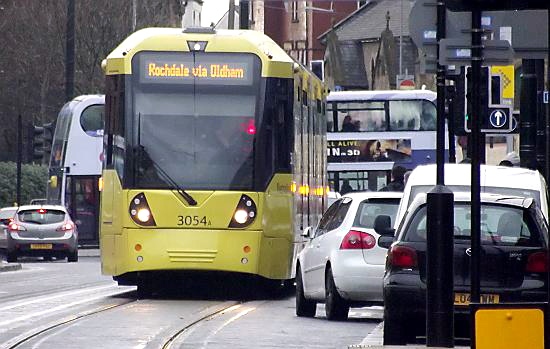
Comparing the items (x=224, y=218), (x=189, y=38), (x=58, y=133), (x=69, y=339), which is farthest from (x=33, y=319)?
(x=58, y=133)

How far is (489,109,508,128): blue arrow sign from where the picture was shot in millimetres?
21828

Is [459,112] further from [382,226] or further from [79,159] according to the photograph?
[79,159]

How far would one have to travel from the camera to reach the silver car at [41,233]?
44156 millimetres

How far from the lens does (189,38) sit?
75.7 feet

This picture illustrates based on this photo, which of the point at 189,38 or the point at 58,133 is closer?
the point at 189,38

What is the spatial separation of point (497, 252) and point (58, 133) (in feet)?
123

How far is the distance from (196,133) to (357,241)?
163 inches

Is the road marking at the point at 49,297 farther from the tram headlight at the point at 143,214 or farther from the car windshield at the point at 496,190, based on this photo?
the car windshield at the point at 496,190

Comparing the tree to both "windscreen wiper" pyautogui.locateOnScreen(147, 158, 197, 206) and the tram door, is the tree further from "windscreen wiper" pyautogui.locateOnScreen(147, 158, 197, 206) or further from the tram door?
"windscreen wiper" pyautogui.locateOnScreen(147, 158, 197, 206)

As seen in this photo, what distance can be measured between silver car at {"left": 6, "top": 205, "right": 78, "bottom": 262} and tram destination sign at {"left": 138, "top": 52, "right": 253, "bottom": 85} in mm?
21826

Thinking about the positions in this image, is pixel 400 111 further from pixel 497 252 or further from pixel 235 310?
pixel 497 252

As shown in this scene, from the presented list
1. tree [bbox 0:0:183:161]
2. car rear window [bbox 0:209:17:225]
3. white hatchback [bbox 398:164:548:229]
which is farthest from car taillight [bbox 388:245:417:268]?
tree [bbox 0:0:183:161]

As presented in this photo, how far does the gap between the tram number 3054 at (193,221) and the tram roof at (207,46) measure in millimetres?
2086

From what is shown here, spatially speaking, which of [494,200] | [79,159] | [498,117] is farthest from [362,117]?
[494,200]
